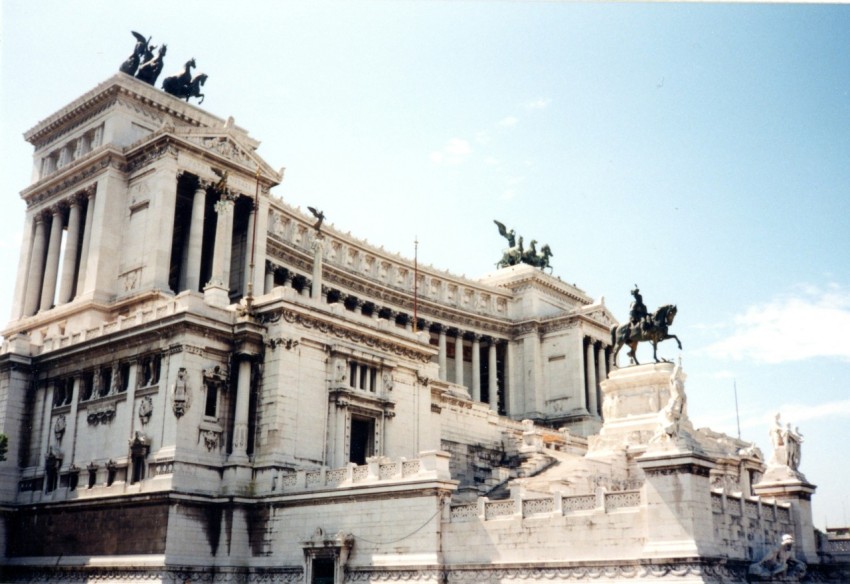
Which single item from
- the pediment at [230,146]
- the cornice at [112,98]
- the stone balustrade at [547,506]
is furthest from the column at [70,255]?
the stone balustrade at [547,506]

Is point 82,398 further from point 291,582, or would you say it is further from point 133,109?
point 133,109

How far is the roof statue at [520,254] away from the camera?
351 ft

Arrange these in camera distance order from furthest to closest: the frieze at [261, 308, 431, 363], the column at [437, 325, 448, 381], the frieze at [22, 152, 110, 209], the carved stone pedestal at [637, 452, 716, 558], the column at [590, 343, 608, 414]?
the column at [590, 343, 608, 414], the column at [437, 325, 448, 381], the frieze at [22, 152, 110, 209], the frieze at [261, 308, 431, 363], the carved stone pedestal at [637, 452, 716, 558]

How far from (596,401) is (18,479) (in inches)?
2387

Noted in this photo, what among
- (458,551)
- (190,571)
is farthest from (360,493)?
(190,571)

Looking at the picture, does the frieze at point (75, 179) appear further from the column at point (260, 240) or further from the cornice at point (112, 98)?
the column at point (260, 240)

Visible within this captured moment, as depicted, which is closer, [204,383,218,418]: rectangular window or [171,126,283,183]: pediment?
[204,383,218,418]: rectangular window

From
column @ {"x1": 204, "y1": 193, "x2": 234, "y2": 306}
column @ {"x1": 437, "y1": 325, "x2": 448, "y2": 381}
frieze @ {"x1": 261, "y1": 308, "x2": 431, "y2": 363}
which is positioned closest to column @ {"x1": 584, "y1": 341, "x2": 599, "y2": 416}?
column @ {"x1": 437, "y1": 325, "x2": 448, "y2": 381}

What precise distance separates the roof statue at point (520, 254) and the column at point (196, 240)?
4978cm

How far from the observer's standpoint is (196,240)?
6325 centimetres

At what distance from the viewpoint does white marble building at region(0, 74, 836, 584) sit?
35.6 metres

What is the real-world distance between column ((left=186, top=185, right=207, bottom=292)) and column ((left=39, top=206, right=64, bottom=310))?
12171mm

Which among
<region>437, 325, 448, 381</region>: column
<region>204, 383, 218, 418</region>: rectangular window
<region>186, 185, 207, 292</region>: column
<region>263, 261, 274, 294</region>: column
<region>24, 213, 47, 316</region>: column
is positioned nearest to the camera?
<region>204, 383, 218, 418</region>: rectangular window

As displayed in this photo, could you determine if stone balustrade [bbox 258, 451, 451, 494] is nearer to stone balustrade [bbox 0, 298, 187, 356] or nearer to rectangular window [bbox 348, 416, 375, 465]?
rectangular window [bbox 348, 416, 375, 465]
